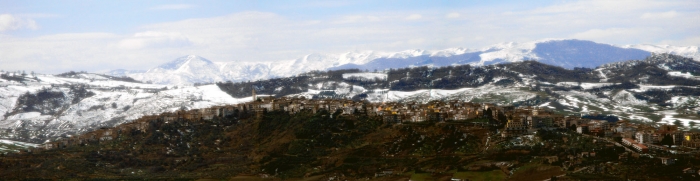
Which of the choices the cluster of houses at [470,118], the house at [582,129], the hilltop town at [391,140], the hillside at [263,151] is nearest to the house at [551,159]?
the hilltop town at [391,140]

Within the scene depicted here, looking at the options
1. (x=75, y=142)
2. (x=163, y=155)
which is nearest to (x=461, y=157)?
(x=163, y=155)

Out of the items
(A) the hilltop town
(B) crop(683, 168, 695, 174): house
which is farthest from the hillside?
(B) crop(683, 168, 695, 174): house

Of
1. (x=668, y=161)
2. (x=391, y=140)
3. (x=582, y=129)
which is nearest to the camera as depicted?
(x=668, y=161)

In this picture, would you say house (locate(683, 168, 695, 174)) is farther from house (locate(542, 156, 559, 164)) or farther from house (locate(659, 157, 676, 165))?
house (locate(542, 156, 559, 164))

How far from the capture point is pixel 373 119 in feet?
406

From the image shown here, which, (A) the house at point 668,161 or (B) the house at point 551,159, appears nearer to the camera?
(A) the house at point 668,161

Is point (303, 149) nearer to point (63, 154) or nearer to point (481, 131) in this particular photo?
point (481, 131)

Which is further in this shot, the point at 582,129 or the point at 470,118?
the point at 470,118

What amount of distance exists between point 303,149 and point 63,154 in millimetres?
35478

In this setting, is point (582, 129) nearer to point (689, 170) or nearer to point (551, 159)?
point (551, 159)

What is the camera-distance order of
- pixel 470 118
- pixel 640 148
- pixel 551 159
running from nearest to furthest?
pixel 551 159, pixel 640 148, pixel 470 118

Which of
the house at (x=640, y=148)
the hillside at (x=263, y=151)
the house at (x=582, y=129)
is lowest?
the hillside at (x=263, y=151)

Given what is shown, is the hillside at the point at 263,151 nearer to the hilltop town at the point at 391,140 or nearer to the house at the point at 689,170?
the hilltop town at the point at 391,140

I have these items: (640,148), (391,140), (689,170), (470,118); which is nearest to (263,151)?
(391,140)
